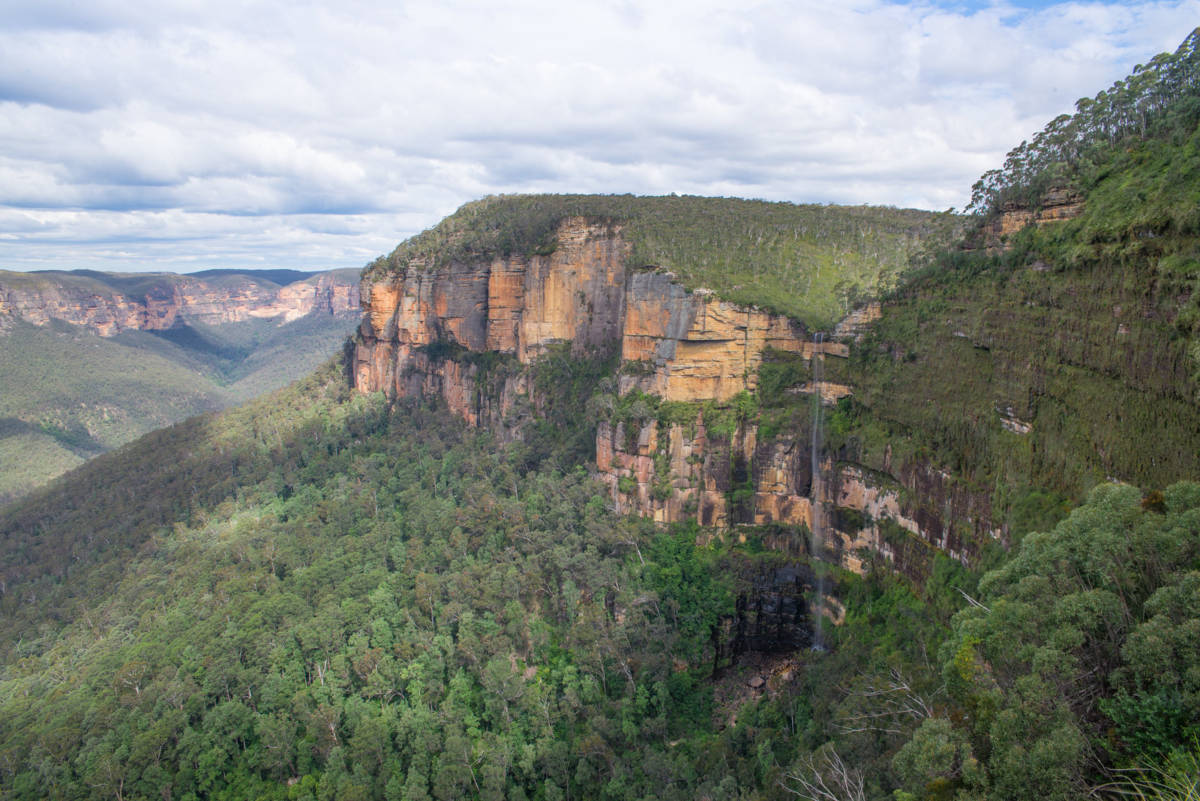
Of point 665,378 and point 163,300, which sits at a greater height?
point 665,378

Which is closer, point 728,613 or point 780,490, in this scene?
point 728,613

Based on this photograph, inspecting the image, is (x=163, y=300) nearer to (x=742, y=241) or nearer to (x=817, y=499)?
(x=742, y=241)

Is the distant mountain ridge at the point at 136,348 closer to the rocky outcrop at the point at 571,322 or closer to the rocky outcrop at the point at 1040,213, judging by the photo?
the rocky outcrop at the point at 571,322

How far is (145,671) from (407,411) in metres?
26.0

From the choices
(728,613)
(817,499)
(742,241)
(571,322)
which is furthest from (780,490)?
(571,322)

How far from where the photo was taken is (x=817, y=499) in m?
30.8

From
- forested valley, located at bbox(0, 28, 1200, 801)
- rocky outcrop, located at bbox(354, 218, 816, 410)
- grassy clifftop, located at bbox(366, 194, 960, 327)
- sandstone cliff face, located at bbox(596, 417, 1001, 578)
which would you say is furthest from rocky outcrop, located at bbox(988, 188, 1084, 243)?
sandstone cliff face, located at bbox(596, 417, 1001, 578)

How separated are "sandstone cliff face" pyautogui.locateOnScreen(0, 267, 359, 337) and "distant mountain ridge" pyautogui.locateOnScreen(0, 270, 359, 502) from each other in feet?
→ 0.83

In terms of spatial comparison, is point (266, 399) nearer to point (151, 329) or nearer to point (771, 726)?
point (771, 726)

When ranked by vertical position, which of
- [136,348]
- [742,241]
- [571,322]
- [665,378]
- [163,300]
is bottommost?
[136,348]

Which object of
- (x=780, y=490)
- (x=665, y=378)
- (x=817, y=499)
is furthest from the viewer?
(x=665, y=378)

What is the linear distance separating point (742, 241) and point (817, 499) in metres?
17.0

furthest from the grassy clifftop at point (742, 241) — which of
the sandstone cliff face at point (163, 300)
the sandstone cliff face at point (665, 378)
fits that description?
the sandstone cliff face at point (163, 300)

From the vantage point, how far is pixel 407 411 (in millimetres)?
51594
